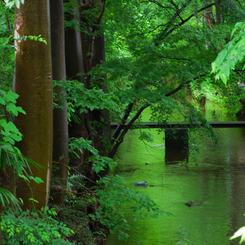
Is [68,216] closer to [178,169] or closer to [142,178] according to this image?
[142,178]

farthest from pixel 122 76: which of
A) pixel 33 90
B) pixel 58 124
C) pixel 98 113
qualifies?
pixel 33 90

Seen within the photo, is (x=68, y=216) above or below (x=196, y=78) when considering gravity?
below

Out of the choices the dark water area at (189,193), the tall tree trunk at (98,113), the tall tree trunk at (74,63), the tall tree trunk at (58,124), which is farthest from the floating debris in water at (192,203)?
the tall tree trunk at (58,124)

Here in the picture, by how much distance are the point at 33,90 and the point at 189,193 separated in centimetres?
938

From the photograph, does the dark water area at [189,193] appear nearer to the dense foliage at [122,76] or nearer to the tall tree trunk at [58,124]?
the dense foliage at [122,76]

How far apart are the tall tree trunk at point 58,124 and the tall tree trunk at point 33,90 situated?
85cm

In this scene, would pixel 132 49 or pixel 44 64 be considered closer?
pixel 44 64

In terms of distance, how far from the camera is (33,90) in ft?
14.1

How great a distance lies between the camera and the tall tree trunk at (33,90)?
14.0 feet

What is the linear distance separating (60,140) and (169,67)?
3849mm

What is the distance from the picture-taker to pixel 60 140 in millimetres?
5391

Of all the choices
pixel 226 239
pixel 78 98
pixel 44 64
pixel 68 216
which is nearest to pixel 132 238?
pixel 226 239

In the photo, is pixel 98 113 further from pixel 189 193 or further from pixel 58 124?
pixel 189 193

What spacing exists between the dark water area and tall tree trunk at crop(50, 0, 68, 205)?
12.9 feet
